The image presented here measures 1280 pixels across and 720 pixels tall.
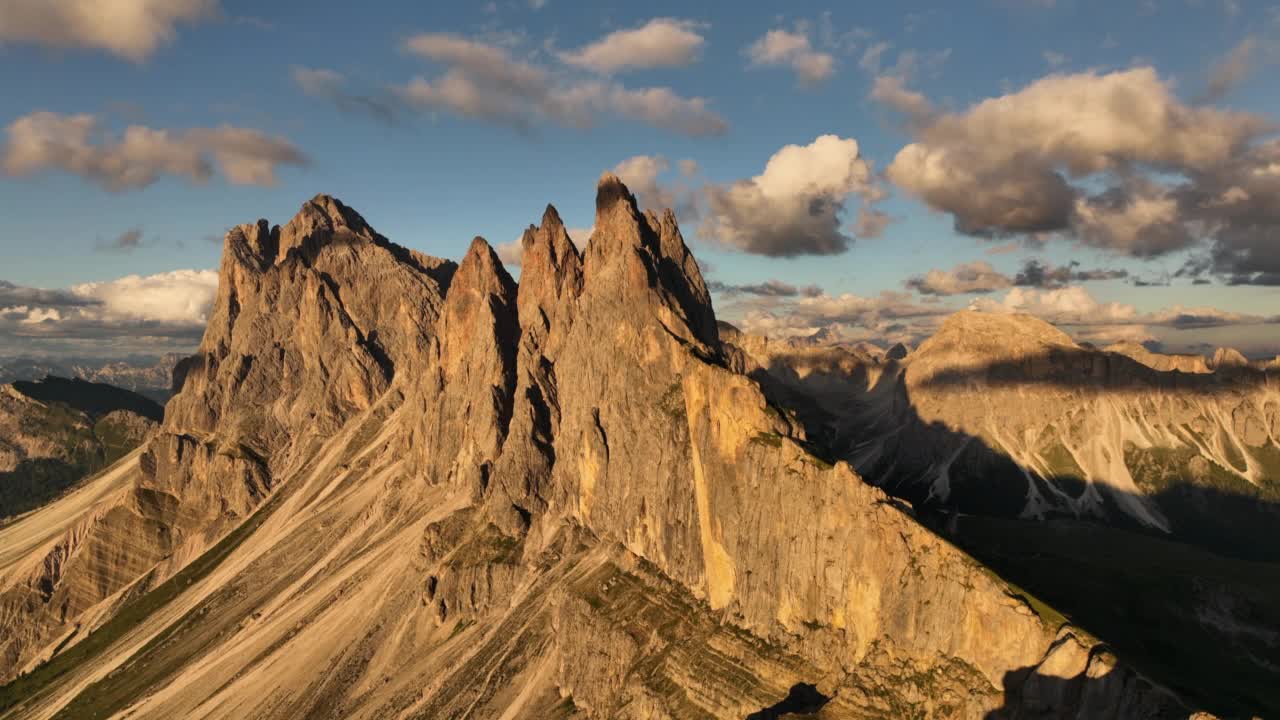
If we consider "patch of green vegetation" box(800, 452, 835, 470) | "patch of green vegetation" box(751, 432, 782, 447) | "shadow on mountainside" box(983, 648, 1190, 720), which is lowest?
"shadow on mountainside" box(983, 648, 1190, 720)

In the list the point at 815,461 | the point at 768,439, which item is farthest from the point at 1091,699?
the point at 768,439

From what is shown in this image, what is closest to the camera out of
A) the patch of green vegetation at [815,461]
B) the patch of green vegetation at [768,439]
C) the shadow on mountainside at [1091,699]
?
the shadow on mountainside at [1091,699]

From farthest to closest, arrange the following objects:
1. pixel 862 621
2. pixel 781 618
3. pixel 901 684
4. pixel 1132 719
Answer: pixel 781 618 → pixel 862 621 → pixel 901 684 → pixel 1132 719

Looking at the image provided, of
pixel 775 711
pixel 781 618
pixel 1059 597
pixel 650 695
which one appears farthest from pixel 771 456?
pixel 1059 597

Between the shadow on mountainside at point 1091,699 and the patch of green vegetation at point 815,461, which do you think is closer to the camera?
the shadow on mountainside at point 1091,699

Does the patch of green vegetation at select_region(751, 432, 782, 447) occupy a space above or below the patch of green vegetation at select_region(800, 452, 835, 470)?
above

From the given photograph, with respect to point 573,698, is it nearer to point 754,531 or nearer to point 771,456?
point 754,531

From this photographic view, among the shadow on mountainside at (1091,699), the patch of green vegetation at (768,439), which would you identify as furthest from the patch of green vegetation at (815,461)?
the shadow on mountainside at (1091,699)

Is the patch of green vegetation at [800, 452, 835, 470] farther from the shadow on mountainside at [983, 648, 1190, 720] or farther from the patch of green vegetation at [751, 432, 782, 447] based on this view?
the shadow on mountainside at [983, 648, 1190, 720]

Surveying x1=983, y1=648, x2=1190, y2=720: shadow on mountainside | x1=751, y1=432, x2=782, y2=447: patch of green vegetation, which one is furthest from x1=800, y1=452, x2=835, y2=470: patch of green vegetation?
x1=983, y1=648, x2=1190, y2=720: shadow on mountainside

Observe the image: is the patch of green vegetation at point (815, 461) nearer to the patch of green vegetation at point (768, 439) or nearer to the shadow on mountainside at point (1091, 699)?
the patch of green vegetation at point (768, 439)

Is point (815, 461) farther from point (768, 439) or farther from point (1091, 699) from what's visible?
point (1091, 699)
